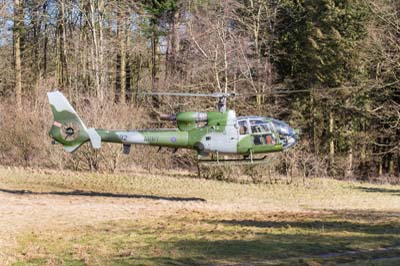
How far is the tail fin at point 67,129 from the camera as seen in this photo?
1800 cm

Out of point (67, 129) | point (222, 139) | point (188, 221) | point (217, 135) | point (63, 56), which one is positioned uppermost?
point (63, 56)

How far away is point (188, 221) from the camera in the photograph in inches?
623

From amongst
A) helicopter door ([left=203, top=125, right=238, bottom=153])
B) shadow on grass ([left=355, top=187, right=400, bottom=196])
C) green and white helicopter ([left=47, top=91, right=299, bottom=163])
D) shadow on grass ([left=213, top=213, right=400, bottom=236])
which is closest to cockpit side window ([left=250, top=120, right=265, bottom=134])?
green and white helicopter ([left=47, top=91, right=299, bottom=163])

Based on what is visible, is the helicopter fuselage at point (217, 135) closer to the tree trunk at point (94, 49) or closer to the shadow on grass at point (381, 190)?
the shadow on grass at point (381, 190)

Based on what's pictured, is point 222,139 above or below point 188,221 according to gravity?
above

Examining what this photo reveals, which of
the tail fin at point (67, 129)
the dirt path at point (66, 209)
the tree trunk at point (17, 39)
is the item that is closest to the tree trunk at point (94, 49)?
the tree trunk at point (17, 39)

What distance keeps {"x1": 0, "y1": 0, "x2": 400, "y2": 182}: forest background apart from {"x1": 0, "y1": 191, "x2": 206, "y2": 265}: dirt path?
33.8ft

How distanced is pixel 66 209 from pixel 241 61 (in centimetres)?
2018

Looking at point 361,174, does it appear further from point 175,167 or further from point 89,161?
point 89,161

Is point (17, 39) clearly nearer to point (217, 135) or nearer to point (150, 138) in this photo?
point (150, 138)

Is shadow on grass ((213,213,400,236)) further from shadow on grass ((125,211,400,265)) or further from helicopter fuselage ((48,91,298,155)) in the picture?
helicopter fuselage ((48,91,298,155))

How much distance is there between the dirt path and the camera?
14.8m

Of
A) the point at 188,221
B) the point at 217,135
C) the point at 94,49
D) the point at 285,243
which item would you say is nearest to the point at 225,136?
the point at 217,135

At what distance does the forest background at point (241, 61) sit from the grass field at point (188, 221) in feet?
20.7
